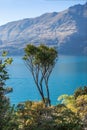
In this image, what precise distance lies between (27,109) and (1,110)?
517 centimetres

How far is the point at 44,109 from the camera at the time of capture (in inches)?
795

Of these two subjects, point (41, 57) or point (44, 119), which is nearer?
point (44, 119)

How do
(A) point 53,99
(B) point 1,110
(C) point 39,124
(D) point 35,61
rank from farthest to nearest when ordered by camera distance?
(A) point 53,99 → (D) point 35,61 → (C) point 39,124 → (B) point 1,110

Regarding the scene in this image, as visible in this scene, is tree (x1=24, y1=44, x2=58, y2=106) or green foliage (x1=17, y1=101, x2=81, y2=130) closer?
green foliage (x1=17, y1=101, x2=81, y2=130)

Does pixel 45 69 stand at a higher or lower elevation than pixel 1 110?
higher

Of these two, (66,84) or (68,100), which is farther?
(66,84)

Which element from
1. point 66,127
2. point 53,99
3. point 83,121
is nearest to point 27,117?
point 66,127

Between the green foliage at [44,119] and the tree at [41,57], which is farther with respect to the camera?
the tree at [41,57]

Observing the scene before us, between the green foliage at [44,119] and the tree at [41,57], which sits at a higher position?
the tree at [41,57]

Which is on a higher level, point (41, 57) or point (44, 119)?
point (41, 57)

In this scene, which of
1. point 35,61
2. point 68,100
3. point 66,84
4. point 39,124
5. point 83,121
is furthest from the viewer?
point 66,84

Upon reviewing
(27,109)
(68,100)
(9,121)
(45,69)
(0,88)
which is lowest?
(9,121)

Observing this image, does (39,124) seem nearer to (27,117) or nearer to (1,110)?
(27,117)

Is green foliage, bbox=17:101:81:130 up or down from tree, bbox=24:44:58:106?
down
